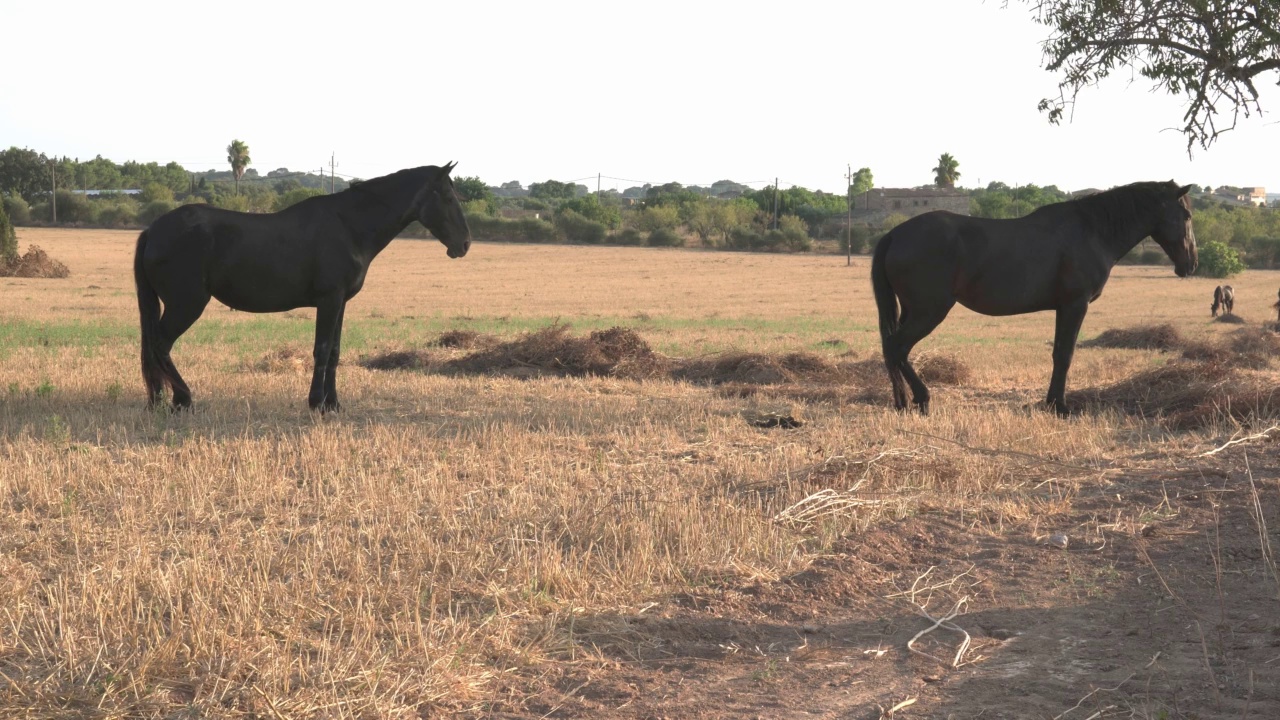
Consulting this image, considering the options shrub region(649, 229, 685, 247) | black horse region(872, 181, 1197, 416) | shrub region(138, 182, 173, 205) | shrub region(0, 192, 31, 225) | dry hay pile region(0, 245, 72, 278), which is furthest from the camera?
shrub region(138, 182, 173, 205)

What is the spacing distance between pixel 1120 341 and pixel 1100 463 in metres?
14.2

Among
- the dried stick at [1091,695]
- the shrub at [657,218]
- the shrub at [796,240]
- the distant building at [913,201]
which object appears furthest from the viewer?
the distant building at [913,201]

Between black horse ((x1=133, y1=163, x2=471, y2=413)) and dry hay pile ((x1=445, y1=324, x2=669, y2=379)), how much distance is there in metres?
4.19

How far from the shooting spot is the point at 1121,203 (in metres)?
12.6

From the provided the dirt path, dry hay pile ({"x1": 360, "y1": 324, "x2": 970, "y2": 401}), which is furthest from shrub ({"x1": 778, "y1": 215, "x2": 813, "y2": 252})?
the dirt path

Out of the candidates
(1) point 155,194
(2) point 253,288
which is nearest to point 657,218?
(1) point 155,194

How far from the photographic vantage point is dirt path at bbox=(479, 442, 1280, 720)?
439cm

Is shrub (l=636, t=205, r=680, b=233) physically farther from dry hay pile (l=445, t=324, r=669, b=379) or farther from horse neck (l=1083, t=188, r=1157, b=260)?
horse neck (l=1083, t=188, r=1157, b=260)

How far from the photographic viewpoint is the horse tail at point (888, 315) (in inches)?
481

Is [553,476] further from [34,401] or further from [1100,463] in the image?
[34,401]

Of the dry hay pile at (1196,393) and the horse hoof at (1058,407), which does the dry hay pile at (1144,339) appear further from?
the horse hoof at (1058,407)

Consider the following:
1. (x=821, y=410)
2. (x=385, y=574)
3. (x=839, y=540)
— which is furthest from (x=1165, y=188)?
(x=385, y=574)

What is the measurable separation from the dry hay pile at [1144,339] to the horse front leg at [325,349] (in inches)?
627

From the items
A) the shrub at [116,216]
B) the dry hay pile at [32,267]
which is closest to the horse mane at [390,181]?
the dry hay pile at [32,267]
